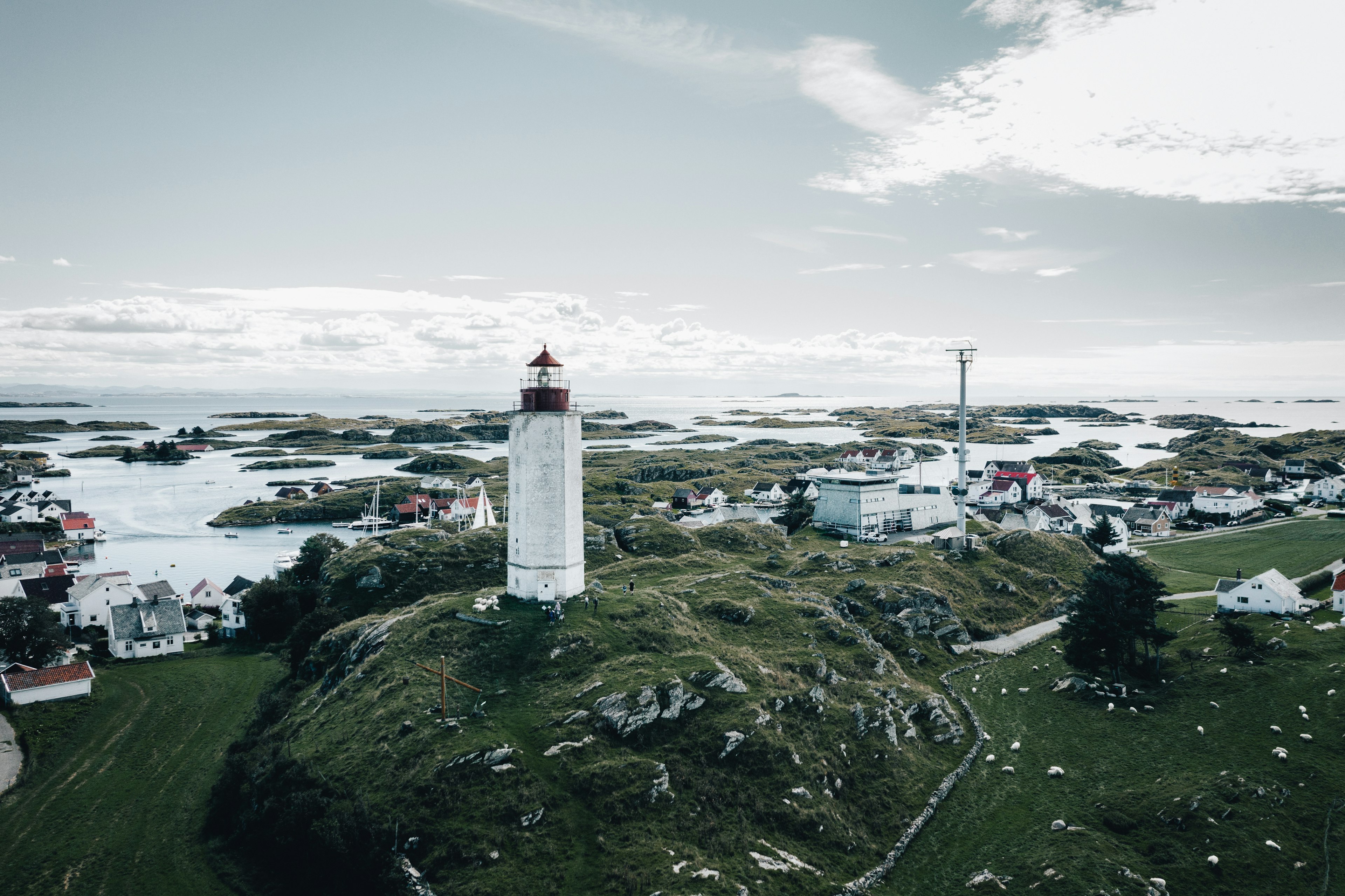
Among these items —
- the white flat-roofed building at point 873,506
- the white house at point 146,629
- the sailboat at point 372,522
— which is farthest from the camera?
the sailboat at point 372,522

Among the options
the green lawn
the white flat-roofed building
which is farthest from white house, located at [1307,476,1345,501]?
the green lawn

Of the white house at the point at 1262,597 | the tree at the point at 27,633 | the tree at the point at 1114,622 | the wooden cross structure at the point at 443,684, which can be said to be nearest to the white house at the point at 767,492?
the white house at the point at 1262,597

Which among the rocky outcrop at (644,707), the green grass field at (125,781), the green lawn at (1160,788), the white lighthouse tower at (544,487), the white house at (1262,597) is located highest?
the white lighthouse tower at (544,487)

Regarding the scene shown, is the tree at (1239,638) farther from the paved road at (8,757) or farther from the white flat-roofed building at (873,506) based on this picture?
the paved road at (8,757)

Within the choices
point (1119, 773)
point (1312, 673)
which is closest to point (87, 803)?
point (1119, 773)

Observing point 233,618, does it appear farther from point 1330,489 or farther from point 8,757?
point 1330,489

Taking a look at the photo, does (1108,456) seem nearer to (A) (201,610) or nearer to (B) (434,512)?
(B) (434,512)
